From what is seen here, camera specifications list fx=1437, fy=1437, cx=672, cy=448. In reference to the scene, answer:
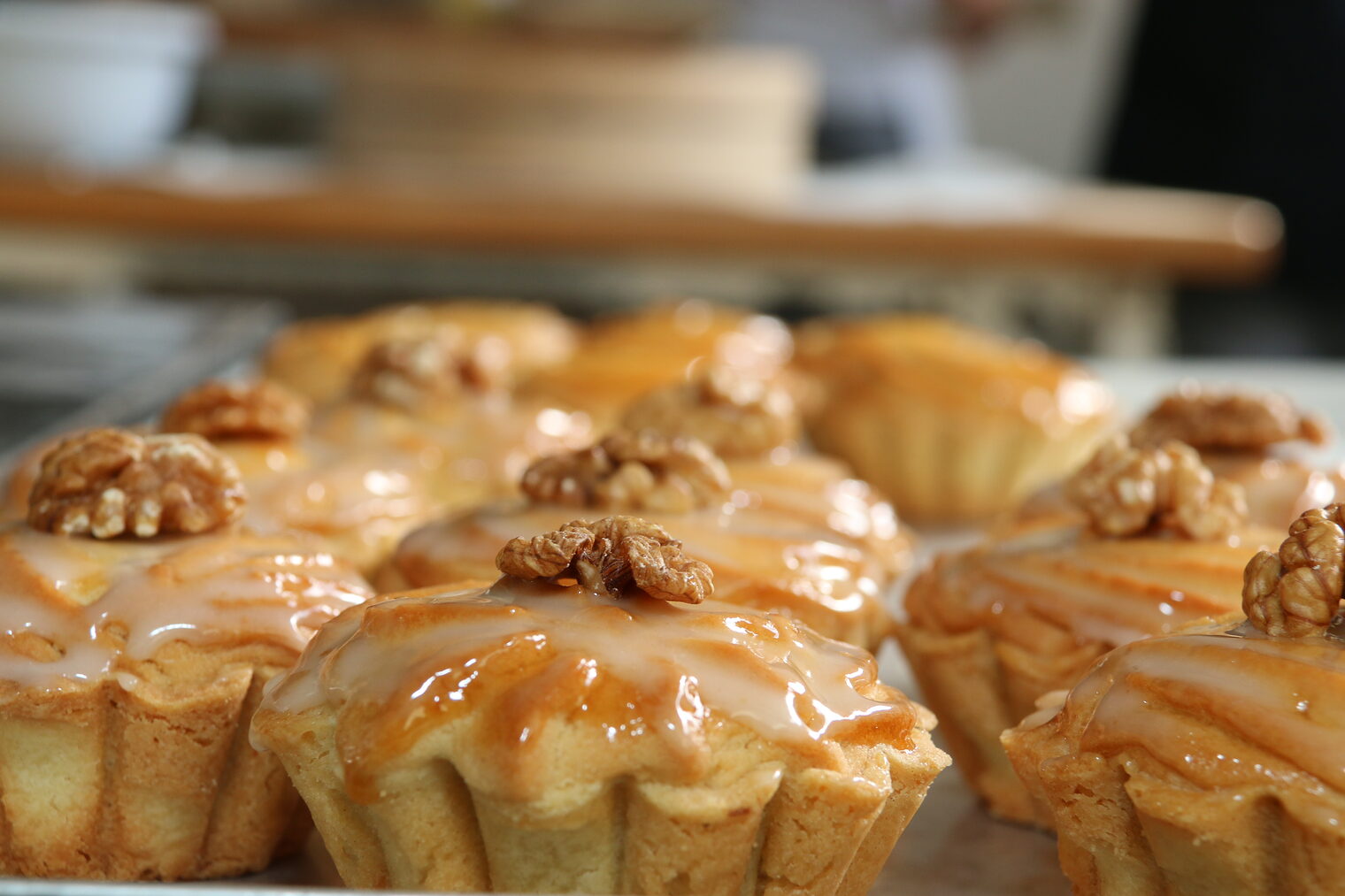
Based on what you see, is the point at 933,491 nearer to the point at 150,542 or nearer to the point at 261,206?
the point at 150,542

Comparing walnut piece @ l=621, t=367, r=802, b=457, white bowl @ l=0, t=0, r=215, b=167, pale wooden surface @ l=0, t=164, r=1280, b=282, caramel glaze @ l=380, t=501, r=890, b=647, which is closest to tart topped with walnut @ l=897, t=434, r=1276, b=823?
caramel glaze @ l=380, t=501, r=890, b=647

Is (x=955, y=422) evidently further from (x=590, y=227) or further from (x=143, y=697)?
(x=590, y=227)

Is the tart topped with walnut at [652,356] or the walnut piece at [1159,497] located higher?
the walnut piece at [1159,497]

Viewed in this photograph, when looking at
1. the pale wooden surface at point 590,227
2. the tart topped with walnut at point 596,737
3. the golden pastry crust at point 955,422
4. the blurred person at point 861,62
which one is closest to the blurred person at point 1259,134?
the blurred person at point 861,62

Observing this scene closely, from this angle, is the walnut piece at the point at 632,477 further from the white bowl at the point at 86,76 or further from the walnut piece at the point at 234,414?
the white bowl at the point at 86,76

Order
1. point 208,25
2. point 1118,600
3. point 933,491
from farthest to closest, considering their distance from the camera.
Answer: point 208,25 < point 933,491 < point 1118,600

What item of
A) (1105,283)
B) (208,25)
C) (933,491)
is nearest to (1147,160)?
(1105,283)
